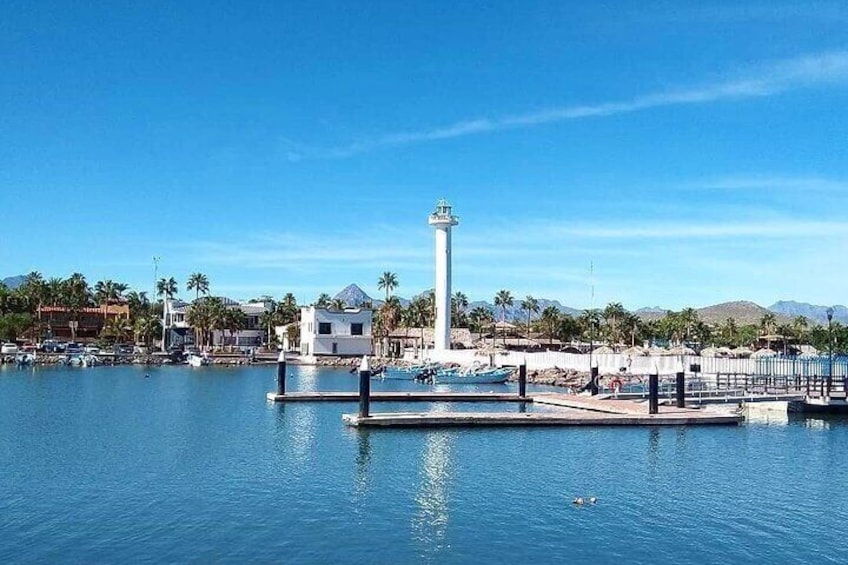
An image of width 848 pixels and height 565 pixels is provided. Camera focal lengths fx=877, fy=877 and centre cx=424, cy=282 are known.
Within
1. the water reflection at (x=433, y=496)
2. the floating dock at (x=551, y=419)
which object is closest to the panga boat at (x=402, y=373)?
the floating dock at (x=551, y=419)

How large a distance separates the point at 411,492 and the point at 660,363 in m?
53.9

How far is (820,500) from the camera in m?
28.2

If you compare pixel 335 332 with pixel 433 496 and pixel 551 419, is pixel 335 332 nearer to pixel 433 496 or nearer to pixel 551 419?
pixel 551 419

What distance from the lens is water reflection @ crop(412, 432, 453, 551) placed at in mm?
23172

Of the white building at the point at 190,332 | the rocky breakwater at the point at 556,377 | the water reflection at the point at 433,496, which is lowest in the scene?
the water reflection at the point at 433,496

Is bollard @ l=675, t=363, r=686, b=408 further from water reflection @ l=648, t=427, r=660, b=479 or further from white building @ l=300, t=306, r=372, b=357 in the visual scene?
white building @ l=300, t=306, r=372, b=357

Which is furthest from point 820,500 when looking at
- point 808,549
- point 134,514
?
point 134,514

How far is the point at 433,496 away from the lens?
1093 inches

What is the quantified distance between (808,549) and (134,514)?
59.4 ft

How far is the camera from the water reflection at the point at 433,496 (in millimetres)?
23172

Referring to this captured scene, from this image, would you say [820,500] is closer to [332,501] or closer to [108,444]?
[332,501]

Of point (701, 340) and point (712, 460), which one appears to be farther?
point (701, 340)

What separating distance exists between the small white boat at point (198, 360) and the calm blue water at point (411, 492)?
65.9 metres

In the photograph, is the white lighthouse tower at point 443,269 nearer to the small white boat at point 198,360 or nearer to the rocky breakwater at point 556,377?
the rocky breakwater at point 556,377
